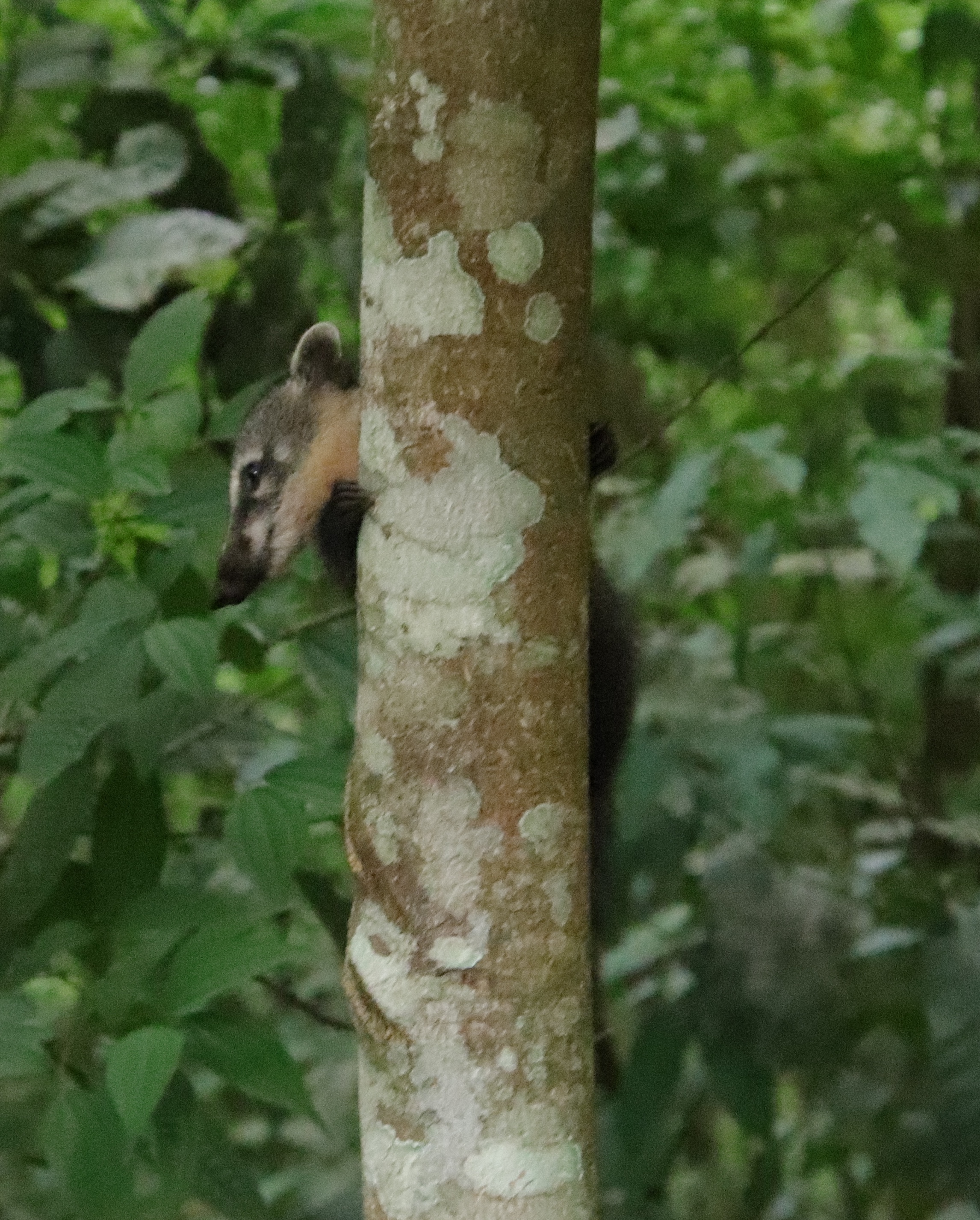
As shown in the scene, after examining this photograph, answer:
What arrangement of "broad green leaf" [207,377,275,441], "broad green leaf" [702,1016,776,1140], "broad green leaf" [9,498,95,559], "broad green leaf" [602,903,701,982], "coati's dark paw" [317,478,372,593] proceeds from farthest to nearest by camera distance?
"broad green leaf" [602,903,701,982] → "broad green leaf" [702,1016,776,1140] → "broad green leaf" [207,377,275,441] → "broad green leaf" [9,498,95,559] → "coati's dark paw" [317,478,372,593]

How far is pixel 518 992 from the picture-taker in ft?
2.64

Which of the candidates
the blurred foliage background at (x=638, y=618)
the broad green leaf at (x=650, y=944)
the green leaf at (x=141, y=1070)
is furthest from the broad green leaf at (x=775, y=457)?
the broad green leaf at (x=650, y=944)

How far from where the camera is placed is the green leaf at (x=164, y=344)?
3.71 feet

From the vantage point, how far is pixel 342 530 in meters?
1.20

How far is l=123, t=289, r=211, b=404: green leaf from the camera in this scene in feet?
3.71

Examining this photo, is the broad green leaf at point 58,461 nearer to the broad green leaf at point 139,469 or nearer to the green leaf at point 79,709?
the broad green leaf at point 139,469

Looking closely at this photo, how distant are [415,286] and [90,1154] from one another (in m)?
0.72

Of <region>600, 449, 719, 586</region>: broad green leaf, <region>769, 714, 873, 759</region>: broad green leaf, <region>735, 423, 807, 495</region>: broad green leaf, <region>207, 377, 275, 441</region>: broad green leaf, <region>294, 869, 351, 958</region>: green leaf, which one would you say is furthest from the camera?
<region>769, 714, 873, 759</region>: broad green leaf

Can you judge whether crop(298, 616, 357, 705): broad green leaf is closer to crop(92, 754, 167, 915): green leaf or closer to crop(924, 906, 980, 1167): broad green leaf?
crop(92, 754, 167, 915): green leaf

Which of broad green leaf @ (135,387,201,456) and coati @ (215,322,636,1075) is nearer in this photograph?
broad green leaf @ (135,387,201,456)

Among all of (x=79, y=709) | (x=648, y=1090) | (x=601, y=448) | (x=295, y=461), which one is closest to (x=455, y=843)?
(x=79, y=709)

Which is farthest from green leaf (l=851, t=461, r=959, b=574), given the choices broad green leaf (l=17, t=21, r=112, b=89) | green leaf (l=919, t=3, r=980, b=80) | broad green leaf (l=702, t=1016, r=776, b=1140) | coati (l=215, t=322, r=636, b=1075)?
broad green leaf (l=17, t=21, r=112, b=89)

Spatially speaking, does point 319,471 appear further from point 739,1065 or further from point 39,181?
point 739,1065

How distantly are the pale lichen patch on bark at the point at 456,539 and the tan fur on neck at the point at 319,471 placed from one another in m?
0.57
